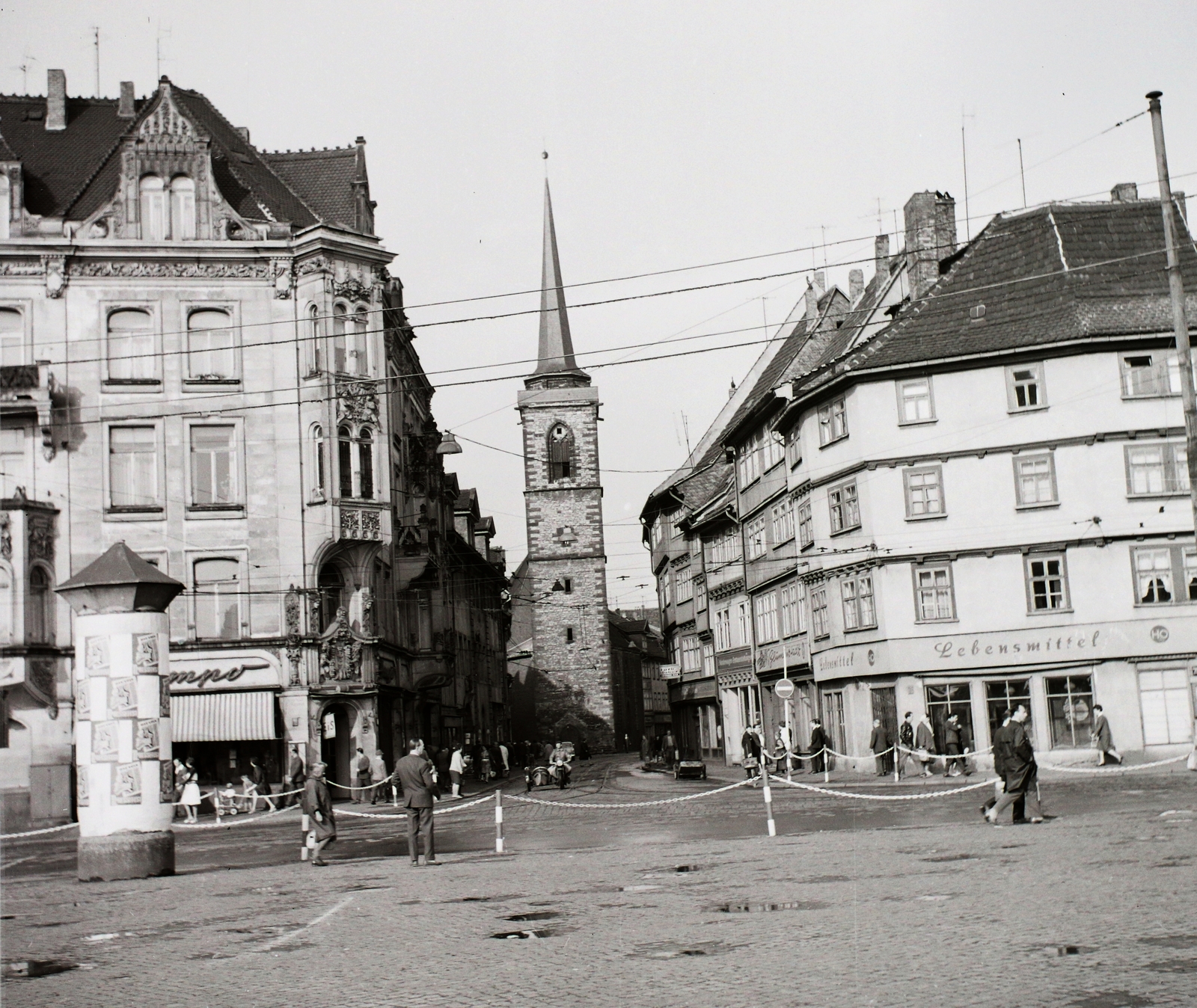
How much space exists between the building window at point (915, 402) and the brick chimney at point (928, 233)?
6.00 metres

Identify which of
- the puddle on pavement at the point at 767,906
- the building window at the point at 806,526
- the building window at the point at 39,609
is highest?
the building window at the point at 806,526

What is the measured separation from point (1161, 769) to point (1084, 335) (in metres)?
11.6

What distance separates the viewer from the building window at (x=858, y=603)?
4372cm

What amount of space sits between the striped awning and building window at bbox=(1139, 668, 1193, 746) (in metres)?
A: 23.4

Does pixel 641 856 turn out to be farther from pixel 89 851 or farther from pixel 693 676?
pixel 693 676

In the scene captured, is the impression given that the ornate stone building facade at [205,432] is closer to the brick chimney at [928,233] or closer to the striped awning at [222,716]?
the striped awning at [222,716]

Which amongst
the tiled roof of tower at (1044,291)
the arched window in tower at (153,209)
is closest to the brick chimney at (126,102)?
the arched window in tower at (153,209)

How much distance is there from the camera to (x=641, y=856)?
803 inches

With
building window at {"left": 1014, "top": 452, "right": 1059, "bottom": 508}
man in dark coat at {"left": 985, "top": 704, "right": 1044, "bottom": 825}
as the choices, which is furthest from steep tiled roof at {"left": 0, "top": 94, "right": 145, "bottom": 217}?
man in dark coat at {"left": 985, "top": 704, "right": 1044, "bottom": 825}

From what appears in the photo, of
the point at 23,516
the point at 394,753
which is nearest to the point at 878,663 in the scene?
the point at 394,753

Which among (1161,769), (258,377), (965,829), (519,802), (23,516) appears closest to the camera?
(965,829)

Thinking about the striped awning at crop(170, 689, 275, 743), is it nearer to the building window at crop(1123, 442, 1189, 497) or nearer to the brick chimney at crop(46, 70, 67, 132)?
the brick chimney at crop(46, 70, 67, 132)

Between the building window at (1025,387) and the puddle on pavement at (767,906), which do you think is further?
the building window at (1025,387)

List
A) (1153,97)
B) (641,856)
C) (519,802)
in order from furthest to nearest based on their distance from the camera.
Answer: (519,802) < (1153,97) < (641,856)
